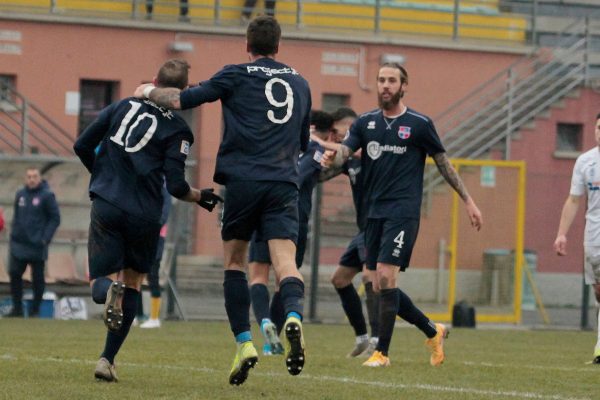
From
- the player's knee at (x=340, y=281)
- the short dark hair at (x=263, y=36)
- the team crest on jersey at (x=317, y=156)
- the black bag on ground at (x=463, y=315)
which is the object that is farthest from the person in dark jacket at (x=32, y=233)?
the short dark hair at (x=263, y=36)

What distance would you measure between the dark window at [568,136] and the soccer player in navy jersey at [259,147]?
2211cm

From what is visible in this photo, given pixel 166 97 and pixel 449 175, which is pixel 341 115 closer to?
pixel 449 175

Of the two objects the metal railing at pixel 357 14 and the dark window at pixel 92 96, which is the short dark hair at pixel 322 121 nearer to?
the metal railing at pixel 357 14

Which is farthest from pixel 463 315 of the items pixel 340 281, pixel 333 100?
pixel 333 100

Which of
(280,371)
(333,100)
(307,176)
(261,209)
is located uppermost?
(333,100)

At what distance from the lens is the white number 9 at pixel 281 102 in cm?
877

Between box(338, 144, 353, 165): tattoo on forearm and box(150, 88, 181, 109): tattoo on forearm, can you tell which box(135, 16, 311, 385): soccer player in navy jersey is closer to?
box(150, 88, 181, 109): tattoo on forearm

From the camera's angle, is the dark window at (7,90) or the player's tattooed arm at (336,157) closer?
the player's tattooed arm at (336,157)

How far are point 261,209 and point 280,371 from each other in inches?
75.4

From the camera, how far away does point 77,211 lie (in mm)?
21688

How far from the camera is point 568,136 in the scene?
30516 millimetres

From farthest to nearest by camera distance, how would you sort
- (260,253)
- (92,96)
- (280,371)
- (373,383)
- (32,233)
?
(92,96) → (32,233) → (260,253) → (280,371) → (373,383)

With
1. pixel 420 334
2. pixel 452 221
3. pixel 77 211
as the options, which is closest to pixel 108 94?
pixel 77 211

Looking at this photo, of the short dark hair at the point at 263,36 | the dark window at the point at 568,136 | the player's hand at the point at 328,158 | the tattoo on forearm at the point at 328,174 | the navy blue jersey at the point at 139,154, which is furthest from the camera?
the dark window at the point at 568,136
